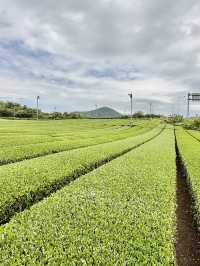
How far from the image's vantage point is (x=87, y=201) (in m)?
9.83

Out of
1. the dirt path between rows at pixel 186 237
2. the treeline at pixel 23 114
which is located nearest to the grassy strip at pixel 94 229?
the dirt path between rows at pixel 186 237

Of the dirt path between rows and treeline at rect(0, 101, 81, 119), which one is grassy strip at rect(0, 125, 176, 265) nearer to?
the dirt path between rows

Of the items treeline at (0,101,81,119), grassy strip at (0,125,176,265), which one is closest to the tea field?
grassy strip at (0,125,176,265)

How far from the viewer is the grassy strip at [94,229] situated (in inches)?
245

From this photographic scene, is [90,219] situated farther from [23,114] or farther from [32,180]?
[23,114]

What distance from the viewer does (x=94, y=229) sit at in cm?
755

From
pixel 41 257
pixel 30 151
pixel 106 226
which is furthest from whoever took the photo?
pixel 30 151

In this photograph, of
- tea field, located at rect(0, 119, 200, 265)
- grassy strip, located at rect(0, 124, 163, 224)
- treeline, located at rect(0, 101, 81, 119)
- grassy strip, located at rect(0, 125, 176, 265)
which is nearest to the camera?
grassy strip, located at rect(0, 125, 176, 265)

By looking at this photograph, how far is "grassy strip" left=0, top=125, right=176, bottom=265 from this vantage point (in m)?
6.21

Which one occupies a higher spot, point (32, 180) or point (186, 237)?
point (32, 180)

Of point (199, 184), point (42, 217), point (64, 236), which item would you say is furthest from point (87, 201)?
point (199, 184)

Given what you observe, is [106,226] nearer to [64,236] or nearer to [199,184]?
[64,236]

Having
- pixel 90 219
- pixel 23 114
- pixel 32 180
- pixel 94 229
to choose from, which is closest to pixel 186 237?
pixel 90 219

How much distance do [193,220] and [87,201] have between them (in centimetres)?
563
